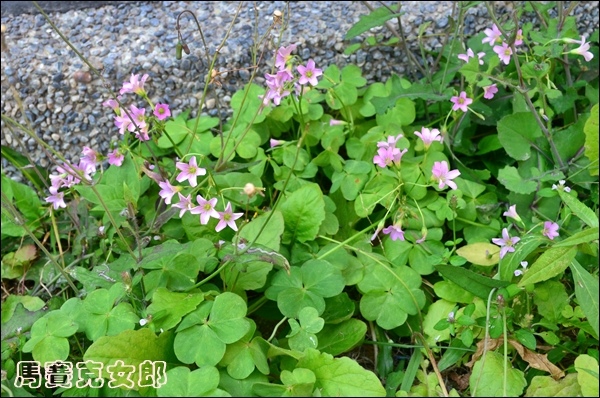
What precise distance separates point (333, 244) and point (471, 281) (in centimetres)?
39

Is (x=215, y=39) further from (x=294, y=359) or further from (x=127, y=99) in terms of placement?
(x=294, y=359)

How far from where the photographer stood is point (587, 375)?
4.64ft

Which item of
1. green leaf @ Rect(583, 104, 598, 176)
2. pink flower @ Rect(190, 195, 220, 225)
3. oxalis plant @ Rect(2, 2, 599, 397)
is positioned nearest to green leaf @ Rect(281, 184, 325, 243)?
oxalis plant @ Rect(2, 2, 599, 397)

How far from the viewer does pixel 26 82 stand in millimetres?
2193

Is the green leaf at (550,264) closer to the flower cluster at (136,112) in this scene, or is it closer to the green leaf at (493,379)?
the green leaf at (493,379)

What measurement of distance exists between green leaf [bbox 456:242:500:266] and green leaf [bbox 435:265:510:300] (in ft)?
0.35

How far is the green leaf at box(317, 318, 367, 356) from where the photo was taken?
1.66 meters

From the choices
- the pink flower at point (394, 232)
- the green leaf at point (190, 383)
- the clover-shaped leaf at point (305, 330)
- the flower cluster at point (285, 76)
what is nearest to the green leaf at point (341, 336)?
the clover-shaped leaf at point (305, 330)

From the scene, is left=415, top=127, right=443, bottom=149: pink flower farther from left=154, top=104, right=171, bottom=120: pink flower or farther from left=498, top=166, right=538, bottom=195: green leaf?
left=154, top=104, right=171, bottom=120: pink flower

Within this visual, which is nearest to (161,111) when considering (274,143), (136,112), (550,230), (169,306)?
(136,112)

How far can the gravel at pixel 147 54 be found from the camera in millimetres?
2201

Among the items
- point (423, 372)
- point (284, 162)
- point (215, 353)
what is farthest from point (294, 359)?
point (284, 162)

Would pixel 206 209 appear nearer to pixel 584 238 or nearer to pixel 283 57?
pixel 283 57

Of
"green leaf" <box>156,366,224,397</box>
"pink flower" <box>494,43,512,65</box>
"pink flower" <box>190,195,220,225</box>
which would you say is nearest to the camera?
"green leaf" <box>156,366,224,397</box>
